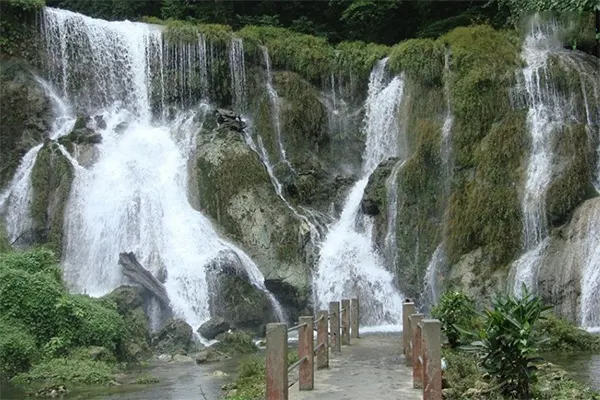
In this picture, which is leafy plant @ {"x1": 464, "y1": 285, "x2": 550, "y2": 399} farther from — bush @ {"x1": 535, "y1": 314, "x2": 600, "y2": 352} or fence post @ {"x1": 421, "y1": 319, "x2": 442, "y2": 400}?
bush @ {"x1": 535, "y1": 314, "x2": 600, "y2": 352}

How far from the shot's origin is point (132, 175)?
25234mm

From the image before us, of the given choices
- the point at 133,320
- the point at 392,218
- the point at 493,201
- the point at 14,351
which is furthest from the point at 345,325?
the point at 392,218

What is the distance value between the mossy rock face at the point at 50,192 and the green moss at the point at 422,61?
40.1ft

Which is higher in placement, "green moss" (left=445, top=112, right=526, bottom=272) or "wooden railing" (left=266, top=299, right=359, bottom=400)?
"green moss" (left=445, top=112, right=526, bottom=272)

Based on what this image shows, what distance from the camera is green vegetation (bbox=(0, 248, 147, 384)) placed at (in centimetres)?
1577

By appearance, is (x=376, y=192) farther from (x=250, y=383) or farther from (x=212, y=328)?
(x=250, y=383)

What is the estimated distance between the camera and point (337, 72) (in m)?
30.9

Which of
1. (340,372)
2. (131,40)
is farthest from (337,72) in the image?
(340,372)

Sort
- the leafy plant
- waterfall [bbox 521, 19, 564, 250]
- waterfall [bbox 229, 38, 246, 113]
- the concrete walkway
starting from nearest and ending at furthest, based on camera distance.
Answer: the leafy plant, the concrete walkway, waterfall [bbox 521, 19, 564, 250], waterfall [bbox 229, 38, 246, 113]

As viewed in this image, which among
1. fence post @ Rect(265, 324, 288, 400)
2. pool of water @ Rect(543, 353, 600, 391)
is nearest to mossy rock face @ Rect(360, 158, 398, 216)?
pool of water @ Rect(543, 353, 600, 391)

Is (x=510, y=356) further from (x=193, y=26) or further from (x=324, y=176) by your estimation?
(x=193, y=26)

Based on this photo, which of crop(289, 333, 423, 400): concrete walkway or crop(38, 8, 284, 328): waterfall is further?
crop(38, 8, 284, 328): waterfall

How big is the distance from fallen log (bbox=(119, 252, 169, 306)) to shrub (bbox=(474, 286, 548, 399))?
12.4 meters

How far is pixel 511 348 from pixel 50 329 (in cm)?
1080
